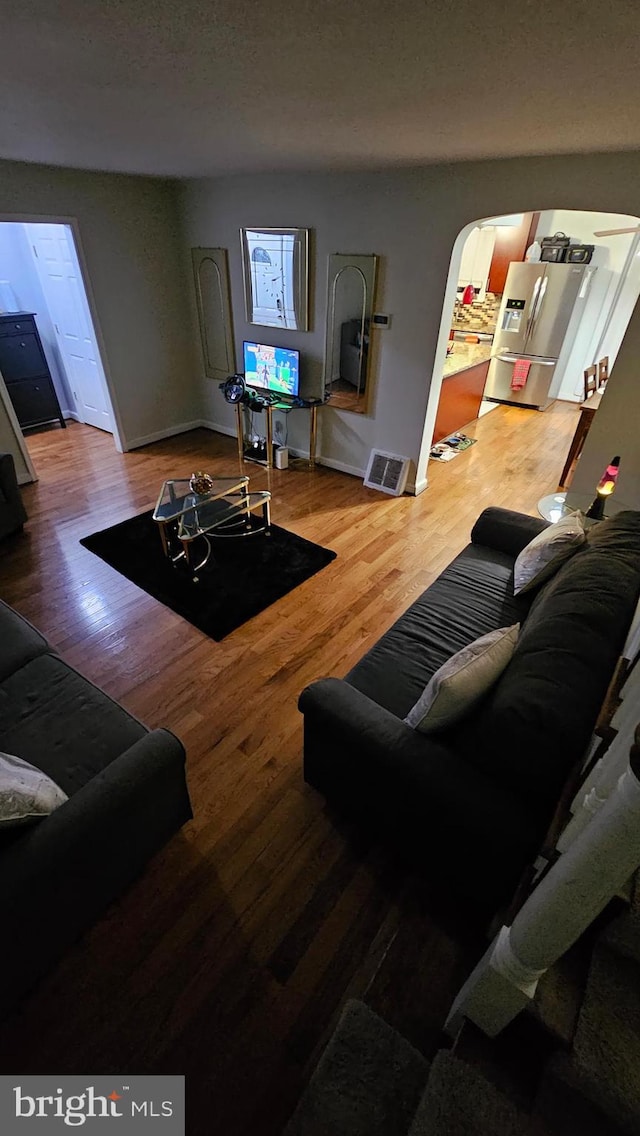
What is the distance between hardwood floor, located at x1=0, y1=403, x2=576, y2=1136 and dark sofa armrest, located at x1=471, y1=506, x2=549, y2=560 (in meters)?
0.54

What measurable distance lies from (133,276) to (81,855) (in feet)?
16.1

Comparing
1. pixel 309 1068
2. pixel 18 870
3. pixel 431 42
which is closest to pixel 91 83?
pixel 431 42

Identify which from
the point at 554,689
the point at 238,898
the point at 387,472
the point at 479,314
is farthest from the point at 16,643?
the point at 479,314

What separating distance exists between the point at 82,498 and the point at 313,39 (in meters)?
3.64

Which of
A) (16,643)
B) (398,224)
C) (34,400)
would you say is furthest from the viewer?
(34,400)

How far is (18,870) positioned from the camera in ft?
3.91

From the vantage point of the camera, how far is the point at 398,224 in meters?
3.41

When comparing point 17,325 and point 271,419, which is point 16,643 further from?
point 17,325

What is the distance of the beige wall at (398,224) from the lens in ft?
9.11

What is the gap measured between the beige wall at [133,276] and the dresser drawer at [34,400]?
1162mm

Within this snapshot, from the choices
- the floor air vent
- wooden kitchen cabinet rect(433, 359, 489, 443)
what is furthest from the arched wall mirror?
wooden kitchen cabinet rect(433, 359, 489, 443)

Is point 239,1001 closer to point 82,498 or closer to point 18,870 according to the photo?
point 18,870

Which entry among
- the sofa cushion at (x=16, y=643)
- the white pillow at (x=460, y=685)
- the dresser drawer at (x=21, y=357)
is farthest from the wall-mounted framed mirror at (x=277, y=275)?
the white pillow at (x=460, y=685)

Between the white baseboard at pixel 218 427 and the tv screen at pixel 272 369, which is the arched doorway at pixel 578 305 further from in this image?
the white baseboard at pixel 218 427
